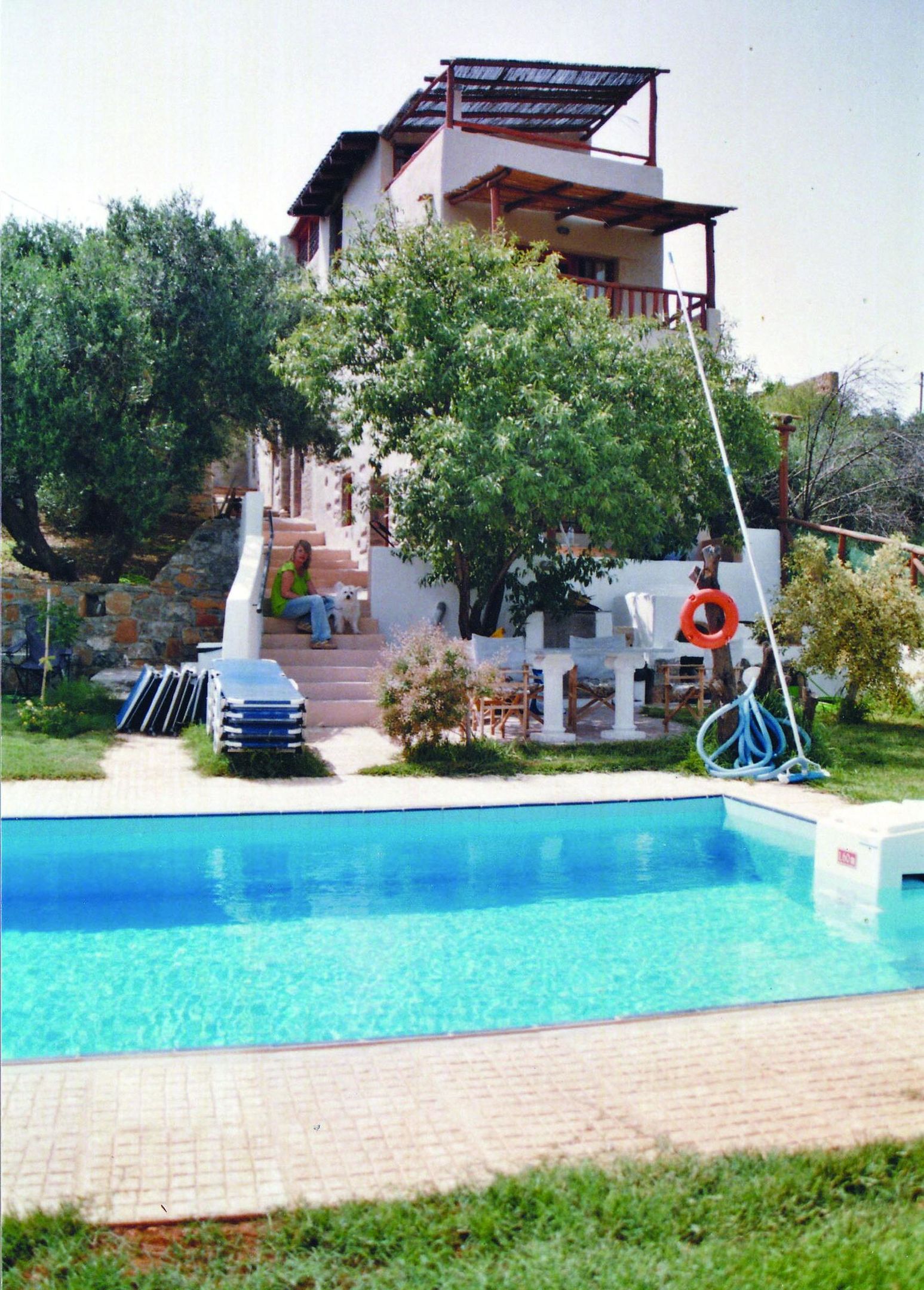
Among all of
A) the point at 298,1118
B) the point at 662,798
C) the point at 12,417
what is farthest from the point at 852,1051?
the point at 12,417

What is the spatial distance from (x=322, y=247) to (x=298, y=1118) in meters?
21.9

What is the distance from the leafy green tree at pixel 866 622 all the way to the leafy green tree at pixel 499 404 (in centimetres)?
225

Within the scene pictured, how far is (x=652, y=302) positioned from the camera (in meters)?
19.2

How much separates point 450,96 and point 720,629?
10622 millimetres

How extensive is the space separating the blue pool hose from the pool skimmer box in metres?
2.75

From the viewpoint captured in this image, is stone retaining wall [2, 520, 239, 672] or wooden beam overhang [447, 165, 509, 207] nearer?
stone retaining wall [2, 520, 239, 672]

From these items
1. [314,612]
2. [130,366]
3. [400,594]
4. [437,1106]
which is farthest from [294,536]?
[437,1106]

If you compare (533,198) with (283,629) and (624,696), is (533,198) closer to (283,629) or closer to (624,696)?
(283,629)

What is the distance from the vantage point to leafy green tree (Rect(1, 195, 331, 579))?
13.7m

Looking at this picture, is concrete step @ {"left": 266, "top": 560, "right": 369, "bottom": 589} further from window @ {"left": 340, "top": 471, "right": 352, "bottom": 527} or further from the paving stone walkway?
the paving stone walkway

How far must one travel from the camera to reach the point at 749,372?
55.2 ft

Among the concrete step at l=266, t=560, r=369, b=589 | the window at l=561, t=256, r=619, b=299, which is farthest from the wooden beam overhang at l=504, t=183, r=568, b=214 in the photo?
the concrete step at l=266, t=560, r=369, b=589

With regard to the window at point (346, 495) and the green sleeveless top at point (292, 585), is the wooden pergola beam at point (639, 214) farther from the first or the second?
the green sleeveless top at point (292, 585)

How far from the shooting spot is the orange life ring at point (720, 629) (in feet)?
34.7
